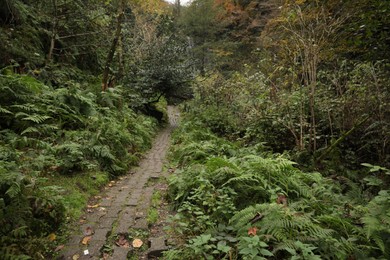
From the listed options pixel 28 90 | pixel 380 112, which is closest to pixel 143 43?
pixel 28 90

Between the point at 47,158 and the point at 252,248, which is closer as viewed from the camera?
the point at 252,248

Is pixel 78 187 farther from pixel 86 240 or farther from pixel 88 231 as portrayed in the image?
pixel 86 240

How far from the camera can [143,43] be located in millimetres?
18438

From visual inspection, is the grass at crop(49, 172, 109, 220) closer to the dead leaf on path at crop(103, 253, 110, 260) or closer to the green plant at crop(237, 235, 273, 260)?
the dead leaf on path at crop(103, 253, 110, 260)

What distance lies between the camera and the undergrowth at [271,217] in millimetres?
2832

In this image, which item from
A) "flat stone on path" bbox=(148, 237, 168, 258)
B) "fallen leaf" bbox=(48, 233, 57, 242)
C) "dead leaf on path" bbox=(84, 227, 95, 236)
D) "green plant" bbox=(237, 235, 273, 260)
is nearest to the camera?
"green plant" bbox=(237, 235, 273, 260)

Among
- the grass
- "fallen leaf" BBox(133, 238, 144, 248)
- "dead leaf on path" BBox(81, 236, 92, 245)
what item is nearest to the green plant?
"fallen leaf" BBox(133, 238, 144, 248)

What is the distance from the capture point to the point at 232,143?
807 cm

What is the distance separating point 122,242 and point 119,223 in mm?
461

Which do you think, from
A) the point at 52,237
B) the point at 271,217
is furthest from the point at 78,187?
the point at 271,217

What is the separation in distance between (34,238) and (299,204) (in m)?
3.08

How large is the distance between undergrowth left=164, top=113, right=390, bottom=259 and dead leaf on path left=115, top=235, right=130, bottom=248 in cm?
57

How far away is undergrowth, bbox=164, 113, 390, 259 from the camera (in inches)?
111

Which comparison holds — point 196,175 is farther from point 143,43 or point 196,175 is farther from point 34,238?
point 143,43
